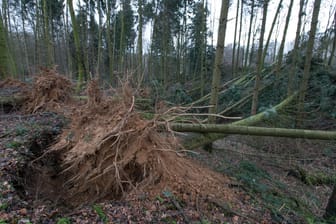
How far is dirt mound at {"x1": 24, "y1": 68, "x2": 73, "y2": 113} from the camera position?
4.90 m

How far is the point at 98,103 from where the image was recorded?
320 centimetres

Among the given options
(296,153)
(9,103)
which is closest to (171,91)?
(296,153)

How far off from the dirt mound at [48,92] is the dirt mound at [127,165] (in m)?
2.51

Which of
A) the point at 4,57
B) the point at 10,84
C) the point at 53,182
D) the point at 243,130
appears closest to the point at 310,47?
the point at 243,130

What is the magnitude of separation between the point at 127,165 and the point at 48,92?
3.84 meters

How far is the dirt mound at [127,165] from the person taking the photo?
2.57 metres

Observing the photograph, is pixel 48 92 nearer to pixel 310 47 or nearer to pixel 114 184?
pixel 114 184

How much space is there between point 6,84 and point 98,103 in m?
5.33

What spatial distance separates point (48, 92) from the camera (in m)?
5.19

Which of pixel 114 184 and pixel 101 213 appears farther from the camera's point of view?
pixel 114 184

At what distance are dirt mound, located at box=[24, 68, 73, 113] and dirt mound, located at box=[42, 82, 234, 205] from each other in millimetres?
2514

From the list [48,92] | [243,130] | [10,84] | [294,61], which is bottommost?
[243,130]

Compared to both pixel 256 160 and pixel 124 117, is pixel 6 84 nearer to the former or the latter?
pixel 124 117

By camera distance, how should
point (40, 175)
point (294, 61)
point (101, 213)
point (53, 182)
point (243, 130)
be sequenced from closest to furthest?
point (101, 213), point (40, 175), point (53, 182), point (243, 130), point (294, 61)
